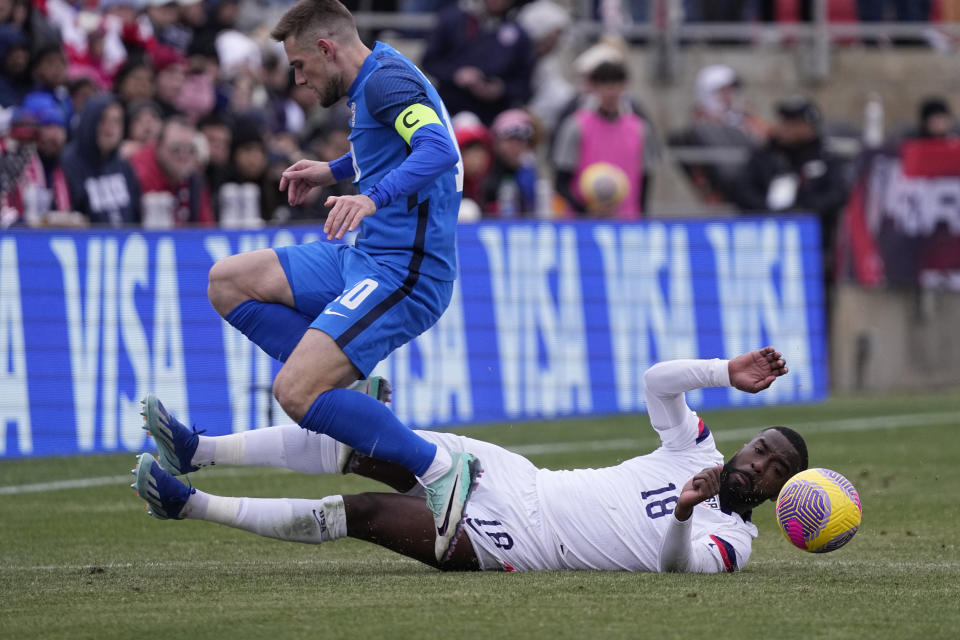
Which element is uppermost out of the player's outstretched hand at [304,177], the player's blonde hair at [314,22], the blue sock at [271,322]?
the player's blonde hair at [314,22]

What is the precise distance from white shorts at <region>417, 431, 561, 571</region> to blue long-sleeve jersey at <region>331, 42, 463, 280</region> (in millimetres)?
929

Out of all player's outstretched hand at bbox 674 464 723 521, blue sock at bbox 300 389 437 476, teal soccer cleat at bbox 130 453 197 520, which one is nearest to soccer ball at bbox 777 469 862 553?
player's outstretched hand at bbox 674 464 723 521

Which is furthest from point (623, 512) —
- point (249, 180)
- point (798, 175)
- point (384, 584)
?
point (798, 175)

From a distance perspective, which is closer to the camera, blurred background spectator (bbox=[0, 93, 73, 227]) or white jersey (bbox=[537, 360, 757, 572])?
white jersey (bbox=[537, 360, 757, 572])

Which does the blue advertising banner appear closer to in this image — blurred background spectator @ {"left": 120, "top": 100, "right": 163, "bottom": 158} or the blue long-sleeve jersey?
blurred background spectator @ {"left": 120, "top": 100, "right": 163, "bottom": 158}

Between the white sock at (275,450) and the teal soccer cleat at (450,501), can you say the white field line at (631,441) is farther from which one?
the teal soccer cleat at (450,501)

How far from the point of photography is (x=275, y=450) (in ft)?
23.9

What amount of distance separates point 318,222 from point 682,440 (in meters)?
6.30

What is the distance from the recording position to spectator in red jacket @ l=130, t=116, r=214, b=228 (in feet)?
42.3

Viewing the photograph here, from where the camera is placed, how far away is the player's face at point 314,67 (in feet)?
23.0

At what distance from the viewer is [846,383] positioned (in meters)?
16.4

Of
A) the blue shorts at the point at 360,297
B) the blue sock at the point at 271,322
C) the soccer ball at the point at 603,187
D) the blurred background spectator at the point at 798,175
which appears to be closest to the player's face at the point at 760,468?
the blue shorts at the point at 360,297

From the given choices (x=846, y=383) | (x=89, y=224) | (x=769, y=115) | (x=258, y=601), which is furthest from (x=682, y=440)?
(x=769, y=115)

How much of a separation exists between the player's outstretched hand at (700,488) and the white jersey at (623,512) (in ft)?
1.20
